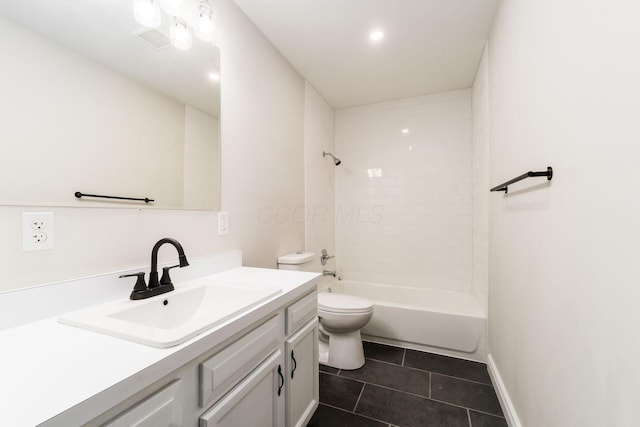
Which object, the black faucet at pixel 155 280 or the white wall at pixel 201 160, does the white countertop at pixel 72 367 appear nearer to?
the black faucet at pixel 155 280

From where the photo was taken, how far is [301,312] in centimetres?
126

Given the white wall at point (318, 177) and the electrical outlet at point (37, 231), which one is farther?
the white wall at point (318, 177)

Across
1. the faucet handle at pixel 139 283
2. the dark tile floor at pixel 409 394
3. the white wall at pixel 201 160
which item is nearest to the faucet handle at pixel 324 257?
the dark tile floor at pixel 409 394

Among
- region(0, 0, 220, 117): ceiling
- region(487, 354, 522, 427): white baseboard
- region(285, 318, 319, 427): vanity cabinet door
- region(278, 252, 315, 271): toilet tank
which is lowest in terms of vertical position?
region(487, 354, 522, 427): white baseboard

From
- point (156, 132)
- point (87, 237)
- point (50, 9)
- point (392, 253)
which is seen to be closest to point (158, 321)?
point (87, 237)

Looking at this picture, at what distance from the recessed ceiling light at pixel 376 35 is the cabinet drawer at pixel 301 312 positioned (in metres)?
1.84

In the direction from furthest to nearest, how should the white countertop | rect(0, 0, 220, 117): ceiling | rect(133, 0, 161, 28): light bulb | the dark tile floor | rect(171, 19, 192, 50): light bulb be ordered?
the dark tile floor, rect(171, 19, 192, 50): light bulb, rect(133, 0, 161, 28): light bulb, rect(0, 0, 220, 117): ceiling, the white countertop

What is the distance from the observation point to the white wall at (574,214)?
1.98 ft

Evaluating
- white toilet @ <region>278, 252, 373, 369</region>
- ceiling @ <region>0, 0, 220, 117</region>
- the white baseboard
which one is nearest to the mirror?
ceiling @ <region>0, 0, 220, 117</region>

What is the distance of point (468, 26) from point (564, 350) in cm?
202

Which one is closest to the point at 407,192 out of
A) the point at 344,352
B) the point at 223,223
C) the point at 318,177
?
the point at 318,177

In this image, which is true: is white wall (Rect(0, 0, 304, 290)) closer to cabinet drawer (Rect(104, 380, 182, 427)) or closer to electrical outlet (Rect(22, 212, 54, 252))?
electrical outlet (Rect(22, 212, 54, 252))

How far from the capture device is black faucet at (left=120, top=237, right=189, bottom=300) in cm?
101

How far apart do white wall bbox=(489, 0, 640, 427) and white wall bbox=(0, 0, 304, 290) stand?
4.95 ft
